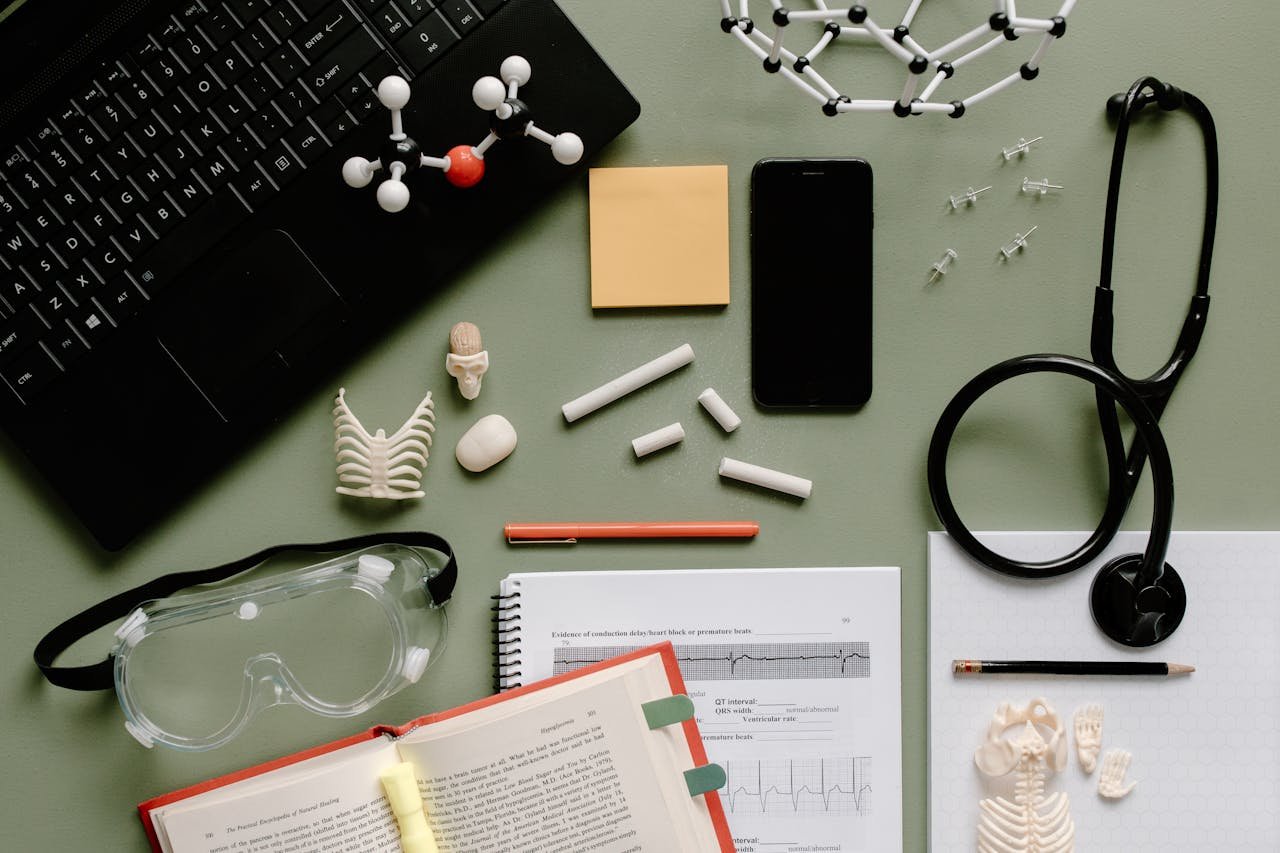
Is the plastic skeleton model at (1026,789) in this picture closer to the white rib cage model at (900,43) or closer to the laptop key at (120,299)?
the white rib cage model at (900,43)

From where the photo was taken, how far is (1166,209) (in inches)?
28.4

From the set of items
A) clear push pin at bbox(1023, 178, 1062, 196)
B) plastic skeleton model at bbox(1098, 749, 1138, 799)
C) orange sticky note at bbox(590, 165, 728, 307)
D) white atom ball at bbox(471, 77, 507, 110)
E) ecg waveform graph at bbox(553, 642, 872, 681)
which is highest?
white atom ball at bbox(471, 77, 507, 110)

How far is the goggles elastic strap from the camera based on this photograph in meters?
0.70

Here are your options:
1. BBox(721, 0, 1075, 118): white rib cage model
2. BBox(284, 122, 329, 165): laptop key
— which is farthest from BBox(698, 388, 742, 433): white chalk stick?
BBox(284, 122, 329, 165): laptop key

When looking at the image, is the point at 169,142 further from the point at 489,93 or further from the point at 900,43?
the point at 900,43

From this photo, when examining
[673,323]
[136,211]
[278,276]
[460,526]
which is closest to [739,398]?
[673,323]

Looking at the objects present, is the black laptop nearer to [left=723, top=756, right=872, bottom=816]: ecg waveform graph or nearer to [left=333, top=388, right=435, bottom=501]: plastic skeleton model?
[left=333, top=388, right=435, bottom=501]: plastic skeleton model

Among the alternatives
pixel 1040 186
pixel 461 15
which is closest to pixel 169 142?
pixel 461 15

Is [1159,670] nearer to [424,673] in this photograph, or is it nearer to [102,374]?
[424,673]

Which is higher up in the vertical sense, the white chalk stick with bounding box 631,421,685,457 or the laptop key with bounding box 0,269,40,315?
the laptop key with bounding box 0,269,40,315

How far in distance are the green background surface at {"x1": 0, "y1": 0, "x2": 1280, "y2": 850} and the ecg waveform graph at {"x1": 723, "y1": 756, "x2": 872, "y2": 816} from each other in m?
0.04

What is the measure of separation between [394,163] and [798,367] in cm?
33

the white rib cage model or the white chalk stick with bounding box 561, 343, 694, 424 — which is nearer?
the white rib cage model

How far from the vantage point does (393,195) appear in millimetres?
637
